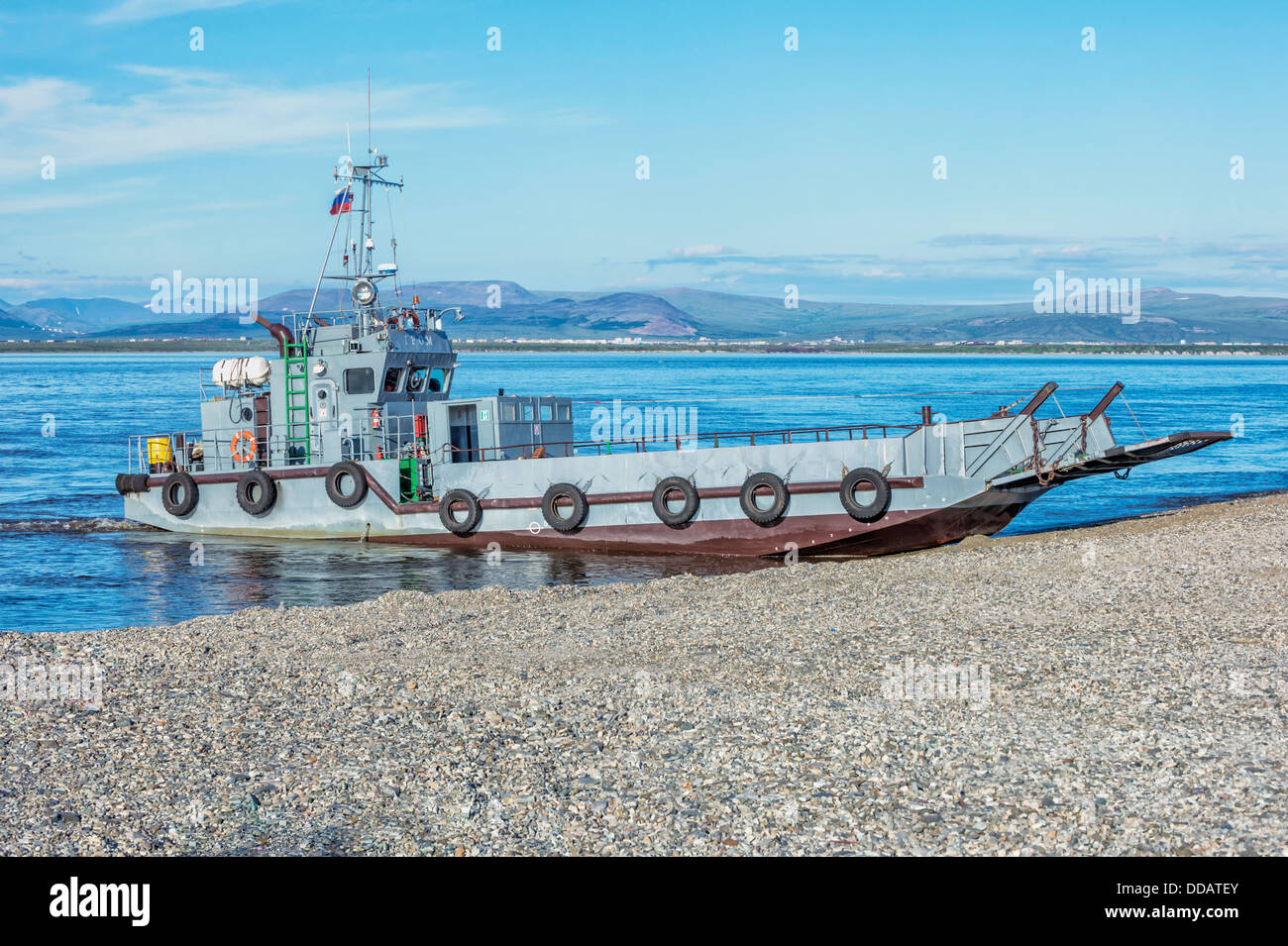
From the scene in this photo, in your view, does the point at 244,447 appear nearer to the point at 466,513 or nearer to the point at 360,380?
the point at 360,380

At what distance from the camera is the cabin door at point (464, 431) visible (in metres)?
23.3

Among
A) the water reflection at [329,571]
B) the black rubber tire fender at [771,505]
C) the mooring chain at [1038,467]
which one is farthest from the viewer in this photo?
the black rubber tire fender at [771,505]

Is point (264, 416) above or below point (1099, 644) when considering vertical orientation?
above

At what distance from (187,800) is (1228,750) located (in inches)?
294

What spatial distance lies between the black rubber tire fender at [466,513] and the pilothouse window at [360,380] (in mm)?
2914

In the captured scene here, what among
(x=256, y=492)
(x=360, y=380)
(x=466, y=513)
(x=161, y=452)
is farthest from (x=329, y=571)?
(x=161, y=452)

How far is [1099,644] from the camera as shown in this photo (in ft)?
39.1

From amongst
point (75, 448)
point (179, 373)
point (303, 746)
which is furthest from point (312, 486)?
point (179, 373)

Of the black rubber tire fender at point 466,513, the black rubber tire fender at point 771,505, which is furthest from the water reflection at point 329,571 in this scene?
the black rubber tire fender at point 771,505

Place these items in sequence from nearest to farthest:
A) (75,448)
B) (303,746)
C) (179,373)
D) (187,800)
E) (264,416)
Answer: (187,800) < (303,746) < (264,416) < (75,448) < (179,373)

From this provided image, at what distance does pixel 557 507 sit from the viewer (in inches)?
877

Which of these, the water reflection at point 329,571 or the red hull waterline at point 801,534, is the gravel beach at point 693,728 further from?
the red hull waterline at point 801,534

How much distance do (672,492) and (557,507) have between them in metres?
2.32
